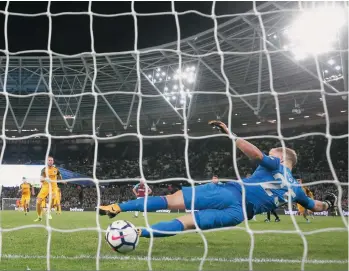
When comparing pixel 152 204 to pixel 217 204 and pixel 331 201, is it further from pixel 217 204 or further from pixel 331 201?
pixel 331 201

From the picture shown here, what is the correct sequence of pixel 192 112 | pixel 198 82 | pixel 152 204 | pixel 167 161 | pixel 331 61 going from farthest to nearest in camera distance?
1. pixel 167 161
2. pixel 192 112
3. pixel 198 82
4. pixel 331 61
5. pixel 152 204

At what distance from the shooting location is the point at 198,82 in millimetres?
24641

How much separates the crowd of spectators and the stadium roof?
1.80 m

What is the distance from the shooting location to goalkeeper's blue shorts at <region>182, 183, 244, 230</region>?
4.54 meters

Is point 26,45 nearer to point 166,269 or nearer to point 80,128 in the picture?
point 80,128

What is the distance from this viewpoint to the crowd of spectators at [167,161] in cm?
2702

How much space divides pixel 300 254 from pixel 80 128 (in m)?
31.3

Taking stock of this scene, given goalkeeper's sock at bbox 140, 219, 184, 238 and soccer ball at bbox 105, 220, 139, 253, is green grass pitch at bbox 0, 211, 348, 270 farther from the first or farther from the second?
goalkeeper's sock at bbox 140, 219, 184, 238

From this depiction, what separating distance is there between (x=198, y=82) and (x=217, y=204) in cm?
2038

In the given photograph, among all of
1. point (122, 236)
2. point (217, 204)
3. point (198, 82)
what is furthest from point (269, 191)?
point (198, 82)

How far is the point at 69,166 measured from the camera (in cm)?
3550

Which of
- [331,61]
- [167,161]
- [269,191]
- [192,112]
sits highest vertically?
[331,61]

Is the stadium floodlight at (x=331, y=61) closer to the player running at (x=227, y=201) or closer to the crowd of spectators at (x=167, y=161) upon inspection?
the crowd of spectators at (x=167, y=161)

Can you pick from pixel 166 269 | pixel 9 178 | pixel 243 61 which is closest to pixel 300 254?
pixel 166 269
